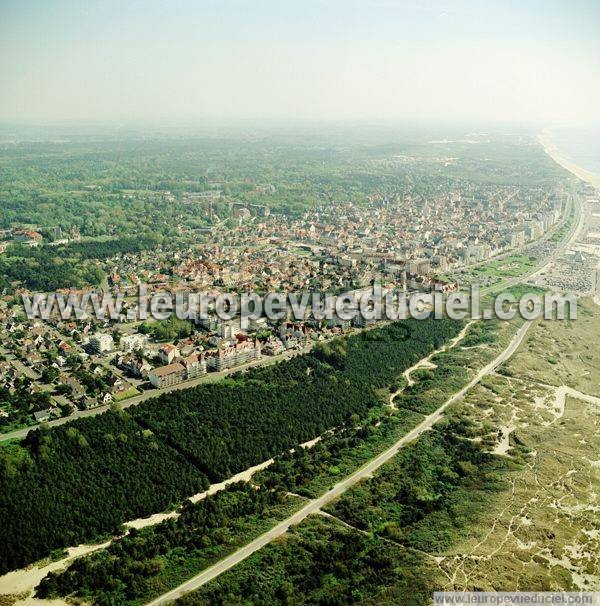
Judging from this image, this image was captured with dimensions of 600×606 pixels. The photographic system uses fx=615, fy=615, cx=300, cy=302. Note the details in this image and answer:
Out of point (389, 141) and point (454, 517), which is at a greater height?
point (389, 141)

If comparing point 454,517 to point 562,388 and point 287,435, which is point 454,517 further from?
point 562,388

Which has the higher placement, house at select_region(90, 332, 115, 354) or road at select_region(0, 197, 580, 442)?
house at select_region(90, 332, 115, 354)

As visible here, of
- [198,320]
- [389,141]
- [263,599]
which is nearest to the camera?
[263,599]

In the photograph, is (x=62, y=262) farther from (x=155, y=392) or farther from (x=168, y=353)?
(x=155, y=392)

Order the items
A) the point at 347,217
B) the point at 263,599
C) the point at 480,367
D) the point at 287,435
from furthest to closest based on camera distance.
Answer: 1. the point at 347,217
2. the point at 480,367
3. the point at 287,435
4. the point at 263,599

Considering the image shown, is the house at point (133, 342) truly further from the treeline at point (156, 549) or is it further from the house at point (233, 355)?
the treeline at point (156, 549)

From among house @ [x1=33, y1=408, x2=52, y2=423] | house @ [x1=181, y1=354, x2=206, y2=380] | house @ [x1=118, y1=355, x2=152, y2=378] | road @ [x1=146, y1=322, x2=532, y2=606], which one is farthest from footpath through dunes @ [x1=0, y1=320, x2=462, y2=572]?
house @ [x1=118, y1=355, x2=152, y2=378]

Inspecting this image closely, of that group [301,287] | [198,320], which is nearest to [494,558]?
[198,320]

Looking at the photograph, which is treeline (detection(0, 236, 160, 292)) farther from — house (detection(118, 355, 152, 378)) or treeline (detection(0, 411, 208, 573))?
treeline (detection(0, 411, 208, 573))
